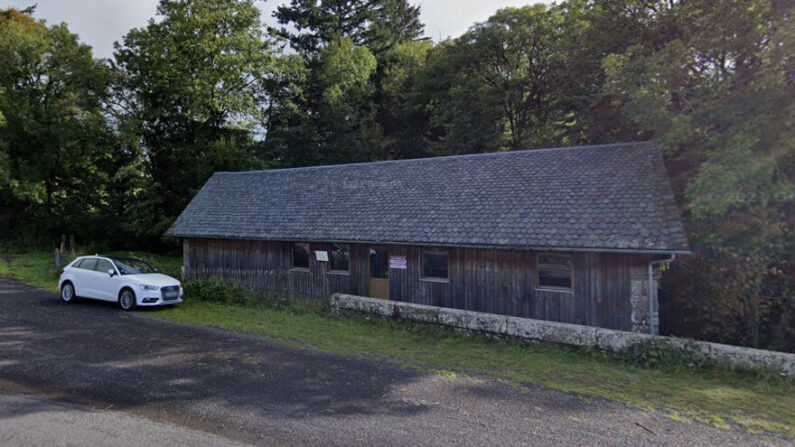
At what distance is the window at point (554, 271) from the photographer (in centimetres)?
1205

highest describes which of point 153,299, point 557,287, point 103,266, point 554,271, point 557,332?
point 103,266

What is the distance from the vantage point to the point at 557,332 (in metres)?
9.77

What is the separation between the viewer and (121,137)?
29.8 meters

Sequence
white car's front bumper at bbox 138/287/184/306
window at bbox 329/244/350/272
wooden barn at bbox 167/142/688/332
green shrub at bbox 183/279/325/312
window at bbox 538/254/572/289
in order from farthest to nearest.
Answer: window at bbox 329/244/350/272 < green shrub at bbox 183/279/325/312 < white car's front bumper at bbox 138/287/184/306 < window at bbox 538/254/572/289 < wooden barn at bbox 167/142/688/332

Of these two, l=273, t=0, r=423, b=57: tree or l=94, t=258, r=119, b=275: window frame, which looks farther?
l=273, t=0, r=423, b=57: tree

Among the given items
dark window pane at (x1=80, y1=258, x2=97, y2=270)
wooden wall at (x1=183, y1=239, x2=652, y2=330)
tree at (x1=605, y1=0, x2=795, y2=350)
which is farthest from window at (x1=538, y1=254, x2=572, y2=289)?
dark window pane at (x1=80, y1=258, x2=97, y2=270)

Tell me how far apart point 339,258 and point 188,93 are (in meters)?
22.0

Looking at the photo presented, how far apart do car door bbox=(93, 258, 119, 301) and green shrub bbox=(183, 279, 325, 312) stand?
261 centimetres

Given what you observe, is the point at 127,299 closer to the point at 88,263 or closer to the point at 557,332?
the point at 88,263

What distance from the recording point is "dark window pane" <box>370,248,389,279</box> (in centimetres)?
Answer: 1484

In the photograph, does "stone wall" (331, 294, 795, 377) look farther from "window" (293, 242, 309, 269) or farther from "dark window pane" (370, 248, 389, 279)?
"window" (293, 242, 309, 269)

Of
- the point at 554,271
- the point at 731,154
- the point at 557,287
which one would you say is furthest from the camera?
the point at 554,271

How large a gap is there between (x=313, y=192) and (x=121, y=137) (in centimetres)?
1945

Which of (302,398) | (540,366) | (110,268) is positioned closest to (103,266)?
(110,268)
